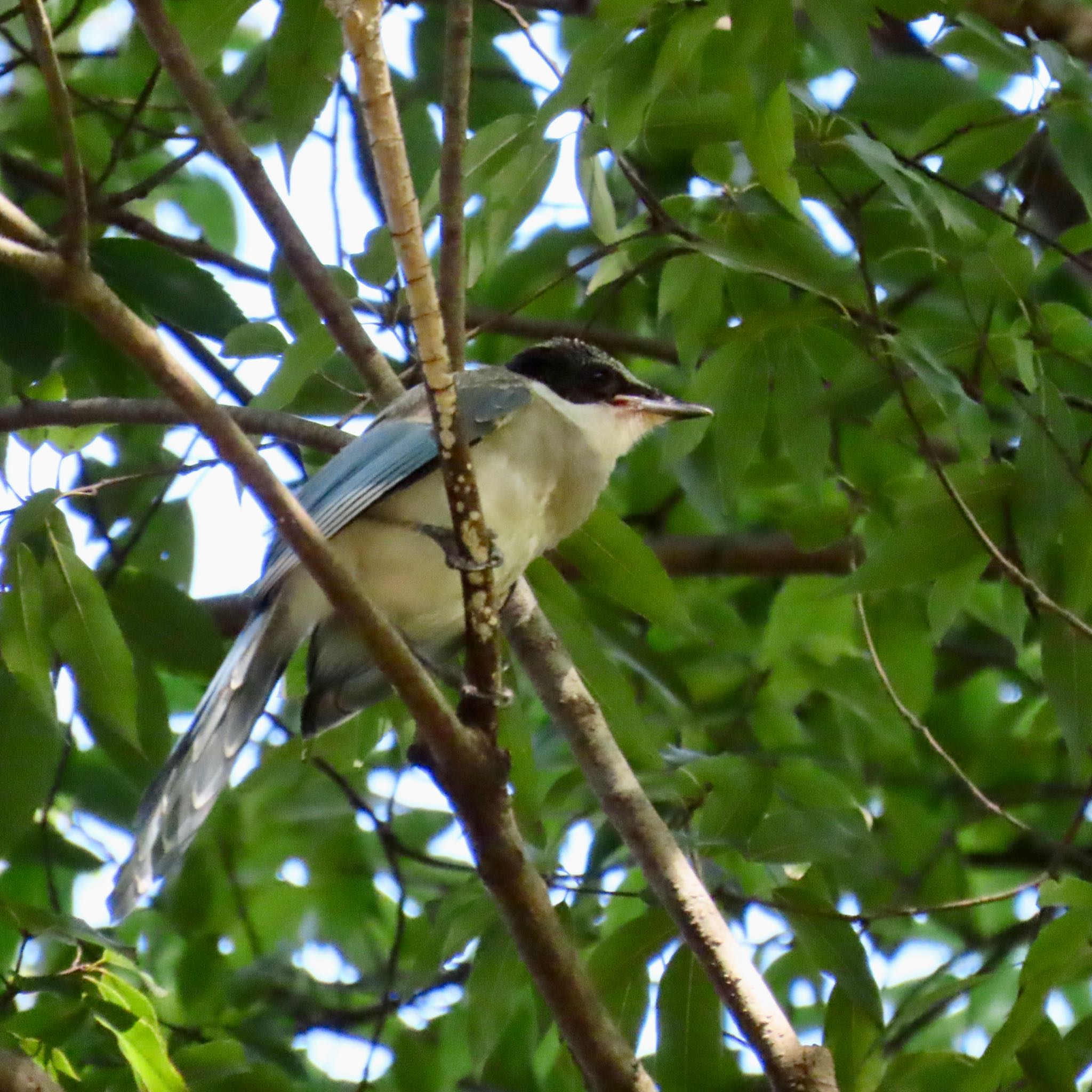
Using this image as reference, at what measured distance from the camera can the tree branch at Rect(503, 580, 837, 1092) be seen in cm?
244

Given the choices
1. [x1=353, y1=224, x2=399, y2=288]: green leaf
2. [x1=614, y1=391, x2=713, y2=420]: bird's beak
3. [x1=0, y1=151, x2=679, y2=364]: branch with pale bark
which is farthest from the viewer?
[x1=0, y1=151, x2=679, y2=364]: branch with pale bark

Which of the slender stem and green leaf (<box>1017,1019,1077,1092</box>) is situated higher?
the slender stem

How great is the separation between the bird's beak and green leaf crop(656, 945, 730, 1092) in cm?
109

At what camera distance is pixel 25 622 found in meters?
2.88

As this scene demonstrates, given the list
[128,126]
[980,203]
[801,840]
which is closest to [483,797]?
[801,840]

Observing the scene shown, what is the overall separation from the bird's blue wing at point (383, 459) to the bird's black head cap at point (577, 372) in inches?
18.0

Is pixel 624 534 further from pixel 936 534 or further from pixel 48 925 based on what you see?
pixel 48 925

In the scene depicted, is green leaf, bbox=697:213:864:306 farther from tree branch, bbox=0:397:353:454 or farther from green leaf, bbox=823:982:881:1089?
green leaf, bbox=823:982:881:1089

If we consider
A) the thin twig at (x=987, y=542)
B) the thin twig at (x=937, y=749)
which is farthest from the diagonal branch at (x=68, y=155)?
the thin twig at (x=937, y=749)

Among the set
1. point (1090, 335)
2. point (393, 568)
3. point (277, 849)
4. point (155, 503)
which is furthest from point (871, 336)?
point (277, 849)

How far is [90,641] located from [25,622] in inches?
4.7

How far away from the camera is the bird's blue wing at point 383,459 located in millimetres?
3051

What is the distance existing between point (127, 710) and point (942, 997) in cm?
145

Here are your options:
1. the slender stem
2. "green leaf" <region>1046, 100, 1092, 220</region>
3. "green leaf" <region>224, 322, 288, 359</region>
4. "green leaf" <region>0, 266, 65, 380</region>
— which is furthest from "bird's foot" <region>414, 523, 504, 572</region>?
"green leaf" <region>1046, 100, 1092, 220</region>
